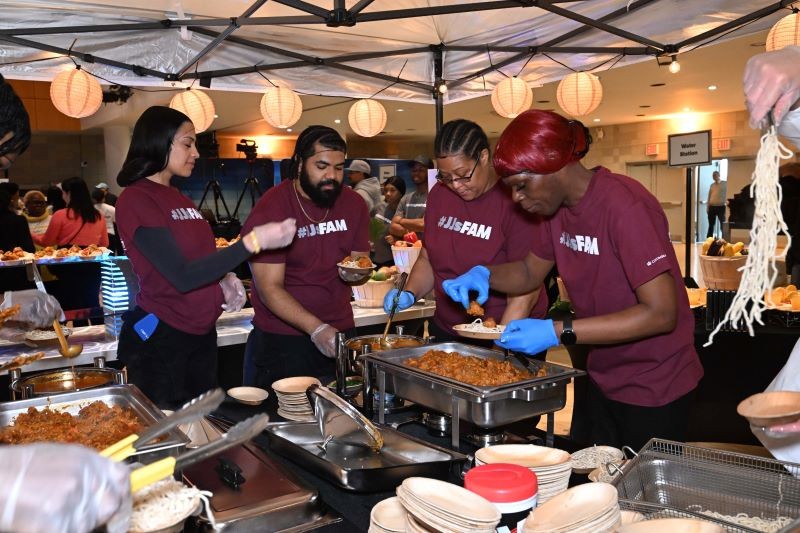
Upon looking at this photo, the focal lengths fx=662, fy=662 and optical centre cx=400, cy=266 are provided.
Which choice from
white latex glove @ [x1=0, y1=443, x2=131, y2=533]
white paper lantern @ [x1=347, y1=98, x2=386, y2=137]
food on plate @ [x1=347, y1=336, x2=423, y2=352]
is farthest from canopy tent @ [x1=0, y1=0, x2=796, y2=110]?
white latex glove @ [x1=0, y1=443, x2=131, y2=533]

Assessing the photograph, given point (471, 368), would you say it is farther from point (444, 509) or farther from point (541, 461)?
point (444, 509)

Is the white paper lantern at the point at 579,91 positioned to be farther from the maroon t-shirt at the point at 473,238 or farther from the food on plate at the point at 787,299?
the maroon t-shirt at the point at 473,238

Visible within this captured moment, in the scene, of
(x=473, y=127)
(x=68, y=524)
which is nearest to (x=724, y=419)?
(x=473, y=127)

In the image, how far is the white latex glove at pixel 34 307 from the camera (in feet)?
7.25

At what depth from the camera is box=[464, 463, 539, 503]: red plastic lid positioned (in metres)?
1.08

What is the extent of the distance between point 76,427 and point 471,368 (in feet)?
3.11

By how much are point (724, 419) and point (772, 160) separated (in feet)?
10.6

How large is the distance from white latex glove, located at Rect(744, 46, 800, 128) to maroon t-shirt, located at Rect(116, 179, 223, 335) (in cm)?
187

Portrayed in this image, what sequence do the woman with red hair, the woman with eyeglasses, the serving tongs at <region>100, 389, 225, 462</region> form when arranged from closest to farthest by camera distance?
the serving tongs at <region>100, 389, 225, 462</region> → the woman with red hair → the woman with eyeglasses

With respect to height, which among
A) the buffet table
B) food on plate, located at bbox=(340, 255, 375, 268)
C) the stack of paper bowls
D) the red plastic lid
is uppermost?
food on plate, located at bbox=(340, 255, 375, 268)

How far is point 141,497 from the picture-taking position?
0.97 meters

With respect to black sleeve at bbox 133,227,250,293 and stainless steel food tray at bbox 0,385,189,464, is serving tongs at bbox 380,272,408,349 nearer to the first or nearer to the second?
black sleeve at bbox 133,227,250,293

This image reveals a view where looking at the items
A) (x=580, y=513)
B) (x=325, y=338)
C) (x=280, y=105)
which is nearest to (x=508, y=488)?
(x=580, y=513)

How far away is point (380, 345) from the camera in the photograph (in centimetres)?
215
